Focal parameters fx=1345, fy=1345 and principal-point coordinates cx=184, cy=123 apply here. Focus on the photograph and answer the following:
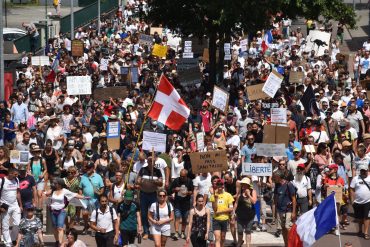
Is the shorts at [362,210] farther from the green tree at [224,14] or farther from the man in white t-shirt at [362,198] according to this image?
the green tree at [224,14]

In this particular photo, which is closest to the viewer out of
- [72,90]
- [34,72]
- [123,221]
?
[123,221]

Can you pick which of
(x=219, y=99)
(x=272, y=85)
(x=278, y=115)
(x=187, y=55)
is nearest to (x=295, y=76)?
(x=272, y=85)

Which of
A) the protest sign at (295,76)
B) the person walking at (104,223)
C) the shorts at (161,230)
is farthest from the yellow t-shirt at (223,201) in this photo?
the protest sign at (295,76)

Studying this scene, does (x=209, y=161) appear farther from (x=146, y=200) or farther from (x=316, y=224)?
(x=316, y=224)

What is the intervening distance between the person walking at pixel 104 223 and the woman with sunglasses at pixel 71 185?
1595mm

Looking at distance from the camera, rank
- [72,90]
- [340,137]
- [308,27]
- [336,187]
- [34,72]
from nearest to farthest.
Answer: [336,187] → [340,137] → [72,90] → [34,72] → [308,27]

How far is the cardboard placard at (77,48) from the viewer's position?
4238 cm

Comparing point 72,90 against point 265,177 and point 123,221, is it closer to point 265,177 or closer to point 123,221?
point 265,177

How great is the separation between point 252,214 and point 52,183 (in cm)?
349

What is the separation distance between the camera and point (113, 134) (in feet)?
89.7

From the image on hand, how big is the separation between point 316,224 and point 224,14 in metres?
18.5

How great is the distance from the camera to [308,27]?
49.9 meters

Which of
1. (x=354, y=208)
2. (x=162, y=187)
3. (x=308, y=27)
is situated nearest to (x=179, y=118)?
(x=162, y=187)

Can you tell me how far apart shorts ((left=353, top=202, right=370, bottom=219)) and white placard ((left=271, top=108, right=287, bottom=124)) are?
4.22 metres
